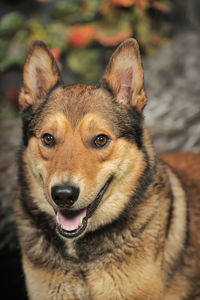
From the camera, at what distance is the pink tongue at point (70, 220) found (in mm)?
3529

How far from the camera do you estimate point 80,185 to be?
337 cm

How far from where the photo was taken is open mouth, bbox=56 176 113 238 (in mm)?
3512

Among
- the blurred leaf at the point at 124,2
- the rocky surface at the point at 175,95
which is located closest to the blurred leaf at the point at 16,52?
the blurred leaf at the point at 124,2

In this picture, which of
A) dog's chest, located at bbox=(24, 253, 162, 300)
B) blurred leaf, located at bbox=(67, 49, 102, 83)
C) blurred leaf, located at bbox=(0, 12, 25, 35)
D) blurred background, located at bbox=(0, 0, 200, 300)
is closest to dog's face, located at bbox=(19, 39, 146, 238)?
dog's chest, located at bbox=(24, 253, 162, 300)

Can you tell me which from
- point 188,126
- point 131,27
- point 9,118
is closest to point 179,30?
point 131,27

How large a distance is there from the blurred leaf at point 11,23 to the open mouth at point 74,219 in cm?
583

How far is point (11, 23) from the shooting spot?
8633mm

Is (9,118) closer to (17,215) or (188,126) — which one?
(188,126)

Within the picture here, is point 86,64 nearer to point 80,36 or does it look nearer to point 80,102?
point 80,36

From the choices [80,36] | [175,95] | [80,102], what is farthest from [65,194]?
[80,36]

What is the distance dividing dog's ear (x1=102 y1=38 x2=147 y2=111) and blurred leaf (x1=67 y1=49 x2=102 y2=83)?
4451 mm

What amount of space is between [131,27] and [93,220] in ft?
18.3

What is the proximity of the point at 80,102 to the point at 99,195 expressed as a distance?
2.57 feet

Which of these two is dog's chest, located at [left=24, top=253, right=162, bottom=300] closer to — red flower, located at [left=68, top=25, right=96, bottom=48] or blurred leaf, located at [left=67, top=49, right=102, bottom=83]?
blurred leaf, located at [left=67, top=49, right=102, bottom=83]
